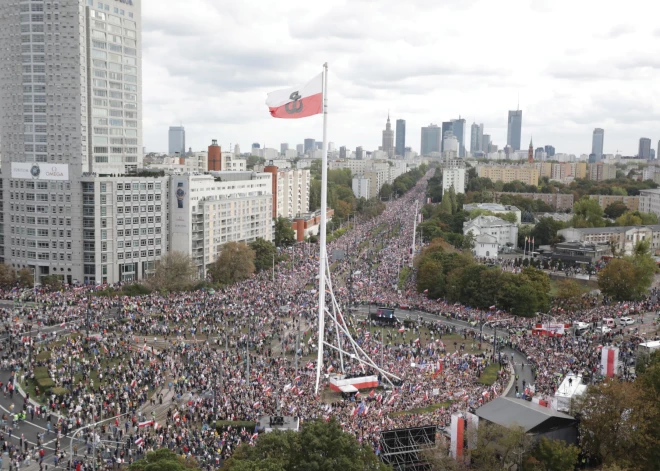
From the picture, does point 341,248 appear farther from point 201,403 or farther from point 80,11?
point 201,403

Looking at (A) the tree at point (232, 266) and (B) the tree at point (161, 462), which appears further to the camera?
(A) the tree at point (232, 266)

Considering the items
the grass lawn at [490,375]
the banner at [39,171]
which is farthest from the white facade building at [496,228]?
the grass lawn at [490,375]

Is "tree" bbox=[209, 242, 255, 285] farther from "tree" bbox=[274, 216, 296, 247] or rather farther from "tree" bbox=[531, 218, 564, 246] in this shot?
"tree" bbox=[531, 218, 564, 246]

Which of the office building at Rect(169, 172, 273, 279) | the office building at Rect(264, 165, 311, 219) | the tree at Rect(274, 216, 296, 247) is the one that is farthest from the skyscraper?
the office building at Rect(264, 165, 311, 219)

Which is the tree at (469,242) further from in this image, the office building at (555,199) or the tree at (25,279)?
the office building at (555,199)

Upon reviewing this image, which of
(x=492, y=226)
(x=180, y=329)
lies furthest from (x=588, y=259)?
(x=180, y=329)

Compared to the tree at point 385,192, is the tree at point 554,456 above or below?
below
